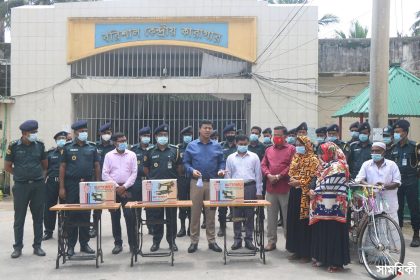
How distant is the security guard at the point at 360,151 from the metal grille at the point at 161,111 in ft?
18.0

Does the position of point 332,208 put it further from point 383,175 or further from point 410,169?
point 410,169

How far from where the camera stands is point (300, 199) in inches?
251

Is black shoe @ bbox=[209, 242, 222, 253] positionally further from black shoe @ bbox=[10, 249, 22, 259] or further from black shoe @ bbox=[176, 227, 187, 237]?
black shoe @ bbox=[10, 249, 22, 259]

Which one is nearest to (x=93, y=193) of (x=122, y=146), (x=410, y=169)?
(x=122, y=146)

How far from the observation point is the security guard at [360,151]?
756 centimetres

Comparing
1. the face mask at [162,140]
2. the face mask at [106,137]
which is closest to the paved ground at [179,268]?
the face mask at [162,140]

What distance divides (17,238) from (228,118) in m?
7.41

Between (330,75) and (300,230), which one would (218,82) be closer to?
(330,75)

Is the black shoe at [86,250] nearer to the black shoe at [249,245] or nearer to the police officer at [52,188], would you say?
the police officer at [52,188]

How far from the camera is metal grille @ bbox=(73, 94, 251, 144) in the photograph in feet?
42.8

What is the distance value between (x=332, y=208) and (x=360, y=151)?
2.16m

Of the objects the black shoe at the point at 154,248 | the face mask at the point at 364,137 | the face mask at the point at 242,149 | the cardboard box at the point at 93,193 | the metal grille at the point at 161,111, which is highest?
the metal grille at the point at 161,111

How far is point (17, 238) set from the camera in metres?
6.71

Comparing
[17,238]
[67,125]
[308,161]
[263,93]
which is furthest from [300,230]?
[67,125]
